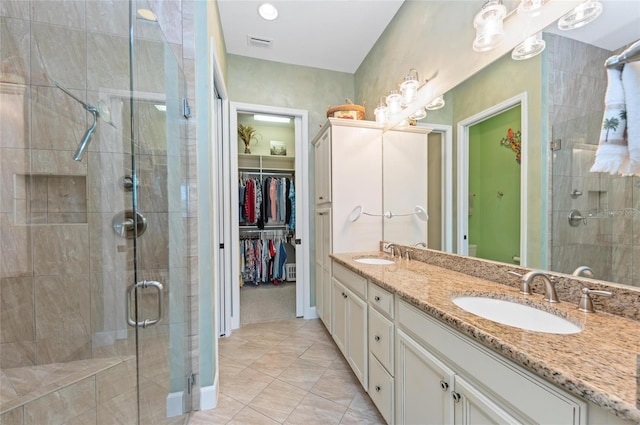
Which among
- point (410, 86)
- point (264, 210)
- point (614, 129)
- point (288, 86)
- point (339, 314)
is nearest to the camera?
point (614, 129)

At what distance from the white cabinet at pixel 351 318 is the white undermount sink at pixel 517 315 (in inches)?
25.7

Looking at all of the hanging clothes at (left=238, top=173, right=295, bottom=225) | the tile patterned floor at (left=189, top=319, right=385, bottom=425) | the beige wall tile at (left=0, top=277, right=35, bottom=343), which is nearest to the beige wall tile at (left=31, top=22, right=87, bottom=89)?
the beige wall tile at (left=0, top=277, right=35, bottom=343)

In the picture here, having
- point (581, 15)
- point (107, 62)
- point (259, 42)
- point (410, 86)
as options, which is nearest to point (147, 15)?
point (107, 62)

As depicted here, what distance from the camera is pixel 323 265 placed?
2.63m

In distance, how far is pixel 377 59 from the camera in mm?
2521

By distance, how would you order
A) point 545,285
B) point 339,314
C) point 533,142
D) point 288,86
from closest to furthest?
point 545,285
point 533,142
point 339,314
point 288,86

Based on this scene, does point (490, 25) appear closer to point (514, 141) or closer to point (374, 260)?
point (514, 141)

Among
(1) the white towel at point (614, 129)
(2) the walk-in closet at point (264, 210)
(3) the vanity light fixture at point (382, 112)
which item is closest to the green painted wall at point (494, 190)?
(1) the white towel at point (614, 129)

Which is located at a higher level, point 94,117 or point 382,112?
point 382,112

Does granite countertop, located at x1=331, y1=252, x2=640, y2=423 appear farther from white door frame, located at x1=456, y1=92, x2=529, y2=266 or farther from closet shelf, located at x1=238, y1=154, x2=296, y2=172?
closet shelf, located at x1=238, y1=154, x2=296, y2=172

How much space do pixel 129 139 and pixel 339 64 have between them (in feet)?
7.89

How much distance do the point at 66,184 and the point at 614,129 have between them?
90.3 inches

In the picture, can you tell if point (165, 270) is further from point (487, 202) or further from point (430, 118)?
→ point (430, 118)

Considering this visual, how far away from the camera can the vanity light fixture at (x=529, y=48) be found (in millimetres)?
1080
